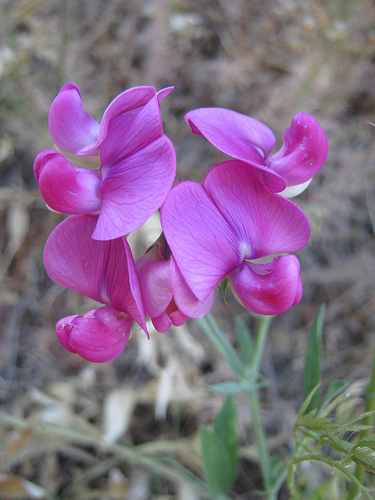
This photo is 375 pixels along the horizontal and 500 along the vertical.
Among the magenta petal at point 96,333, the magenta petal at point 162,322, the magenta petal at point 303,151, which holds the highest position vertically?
the magenta petal at point 303,151

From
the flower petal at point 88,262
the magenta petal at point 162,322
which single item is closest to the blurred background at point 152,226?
the flower petal at point 88,262

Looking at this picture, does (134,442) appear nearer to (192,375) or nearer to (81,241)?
(192,375)

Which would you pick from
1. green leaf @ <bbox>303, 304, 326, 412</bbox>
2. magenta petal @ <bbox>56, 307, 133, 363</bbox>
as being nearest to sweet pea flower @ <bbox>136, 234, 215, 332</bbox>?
magenta petal @ <bbox>56, 307, 133, 363</bbox>

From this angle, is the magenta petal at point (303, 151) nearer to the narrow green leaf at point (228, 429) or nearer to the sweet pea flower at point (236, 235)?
the sweet pea flower at point (236, 235)

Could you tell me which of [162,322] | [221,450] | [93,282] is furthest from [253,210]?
[221,450]

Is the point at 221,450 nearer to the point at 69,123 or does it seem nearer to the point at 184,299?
the point at 184,299

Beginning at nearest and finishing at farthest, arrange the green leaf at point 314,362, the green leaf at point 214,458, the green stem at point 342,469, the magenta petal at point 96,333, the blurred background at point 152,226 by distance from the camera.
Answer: the green stem at point 342,469
the magenta petal at point 96,333
the green leaf at point 314,362
the green leaf at point 214,458
the blurred background at point 152,226
